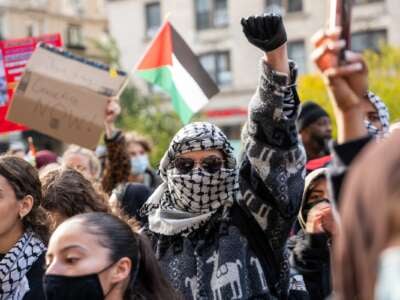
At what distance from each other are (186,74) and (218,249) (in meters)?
3.03

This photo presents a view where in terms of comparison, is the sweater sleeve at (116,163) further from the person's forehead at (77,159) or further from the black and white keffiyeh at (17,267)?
the black and white keffiyeh at (17,267)

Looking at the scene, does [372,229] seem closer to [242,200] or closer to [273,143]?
[273,143]

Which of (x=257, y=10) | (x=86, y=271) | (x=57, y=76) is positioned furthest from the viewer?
(x=257, y=10)

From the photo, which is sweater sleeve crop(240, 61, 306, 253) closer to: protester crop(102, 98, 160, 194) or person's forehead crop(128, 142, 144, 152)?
protester crop(102, 98, 160, 194)

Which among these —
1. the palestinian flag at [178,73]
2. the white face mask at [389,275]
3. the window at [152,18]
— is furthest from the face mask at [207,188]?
the window at [152,18]

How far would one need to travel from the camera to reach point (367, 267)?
1.46 m

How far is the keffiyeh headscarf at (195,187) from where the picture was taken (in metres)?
3.26

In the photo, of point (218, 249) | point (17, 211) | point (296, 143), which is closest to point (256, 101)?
point (296, 143)

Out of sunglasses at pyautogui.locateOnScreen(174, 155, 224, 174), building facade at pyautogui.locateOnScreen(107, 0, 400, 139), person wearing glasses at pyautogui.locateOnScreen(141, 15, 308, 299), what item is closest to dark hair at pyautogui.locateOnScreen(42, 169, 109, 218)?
person wearing glasses at pyautogui.locateOnScreen(141, 15, 308, 299)

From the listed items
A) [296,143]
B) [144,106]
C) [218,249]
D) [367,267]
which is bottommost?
[144,106]

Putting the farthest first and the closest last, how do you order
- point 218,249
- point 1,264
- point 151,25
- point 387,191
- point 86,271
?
point 151,25 < point 1,264 < point 218,249 < point 86,271 < point 387,191

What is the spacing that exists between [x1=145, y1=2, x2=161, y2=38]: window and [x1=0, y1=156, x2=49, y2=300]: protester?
30338 millimetres

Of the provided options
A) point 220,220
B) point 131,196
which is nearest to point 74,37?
point 131,196

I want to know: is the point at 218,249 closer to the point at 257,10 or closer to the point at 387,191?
the point at 387,191
